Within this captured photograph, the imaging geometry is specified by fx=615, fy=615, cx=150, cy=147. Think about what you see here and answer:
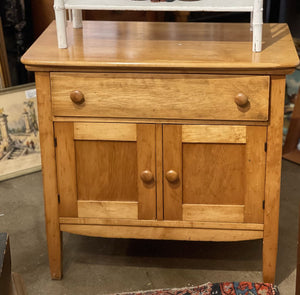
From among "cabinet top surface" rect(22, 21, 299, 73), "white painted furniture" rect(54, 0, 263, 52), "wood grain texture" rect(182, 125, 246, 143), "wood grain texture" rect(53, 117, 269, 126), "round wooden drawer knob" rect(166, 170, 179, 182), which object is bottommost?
"round wooden drawer knob" rect(166, 170, 179, 182)

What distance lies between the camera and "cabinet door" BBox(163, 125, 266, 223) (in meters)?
2.09

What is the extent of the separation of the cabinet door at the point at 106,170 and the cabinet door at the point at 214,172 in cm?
7

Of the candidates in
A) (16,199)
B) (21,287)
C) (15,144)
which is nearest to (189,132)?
(21,287)

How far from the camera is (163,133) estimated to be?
6.90ft

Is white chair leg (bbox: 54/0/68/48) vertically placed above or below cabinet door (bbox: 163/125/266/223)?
above

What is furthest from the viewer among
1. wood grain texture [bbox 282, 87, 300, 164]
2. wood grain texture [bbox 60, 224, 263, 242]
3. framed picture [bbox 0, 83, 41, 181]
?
wood grain texture [bbox 282, 87, 300, 164]

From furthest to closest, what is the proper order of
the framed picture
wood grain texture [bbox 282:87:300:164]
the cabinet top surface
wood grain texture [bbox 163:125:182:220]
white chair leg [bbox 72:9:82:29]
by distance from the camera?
wood grain texture [bbox 282:87:300:164] < the framed picture < white chair leg [bbox 72:9:82:29] < wood grain texture [bbox 163:125:182:220] < the cabinet top surface

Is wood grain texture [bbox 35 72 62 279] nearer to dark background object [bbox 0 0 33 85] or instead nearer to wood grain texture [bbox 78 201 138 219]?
wood grain texture [bbox 78 201 138 219]

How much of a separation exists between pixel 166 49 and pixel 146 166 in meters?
0.41

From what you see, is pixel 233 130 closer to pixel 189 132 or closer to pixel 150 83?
pixel 189 132

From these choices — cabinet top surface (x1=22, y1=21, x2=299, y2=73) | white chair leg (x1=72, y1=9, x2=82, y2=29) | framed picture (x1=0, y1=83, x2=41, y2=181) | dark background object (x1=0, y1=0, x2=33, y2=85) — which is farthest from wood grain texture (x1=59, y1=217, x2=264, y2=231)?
dark background object (x1=0, y1=0, x2=33, y2=85)

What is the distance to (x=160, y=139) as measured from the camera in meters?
2.12

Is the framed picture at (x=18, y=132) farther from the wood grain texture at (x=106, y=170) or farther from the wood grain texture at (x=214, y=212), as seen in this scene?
the wood grain texture at (x=214, y=212)

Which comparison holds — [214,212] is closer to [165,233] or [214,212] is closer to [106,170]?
[165,233]
